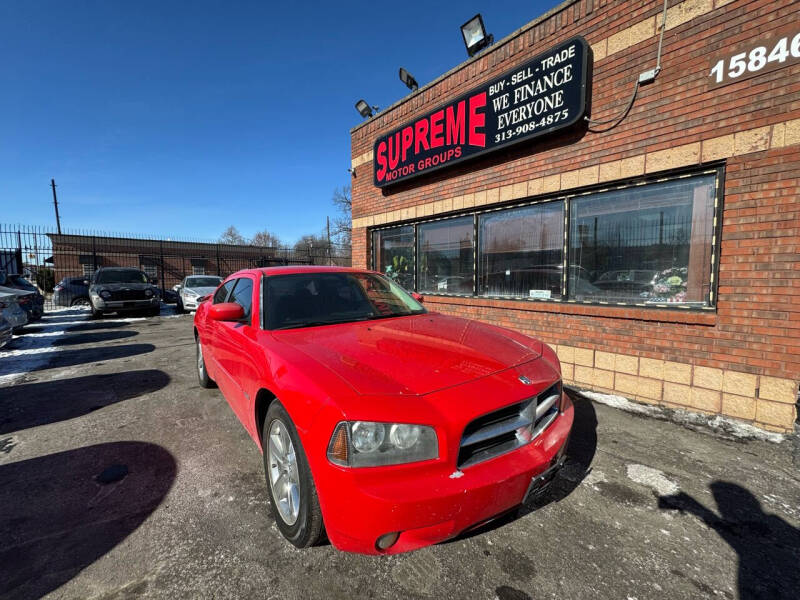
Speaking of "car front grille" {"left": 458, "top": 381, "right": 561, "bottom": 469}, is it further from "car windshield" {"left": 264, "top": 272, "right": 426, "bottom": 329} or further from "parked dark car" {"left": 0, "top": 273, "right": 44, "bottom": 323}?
"parked dark car" {"left": 0, "top": 273, "right": 44, "bottom": 323}

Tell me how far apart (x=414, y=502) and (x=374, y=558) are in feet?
2.52

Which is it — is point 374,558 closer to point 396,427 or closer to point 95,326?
point 396,427

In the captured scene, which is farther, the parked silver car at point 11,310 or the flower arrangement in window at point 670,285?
the parked silver car at point 11,310

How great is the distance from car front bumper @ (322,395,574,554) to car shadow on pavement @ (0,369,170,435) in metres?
4.01

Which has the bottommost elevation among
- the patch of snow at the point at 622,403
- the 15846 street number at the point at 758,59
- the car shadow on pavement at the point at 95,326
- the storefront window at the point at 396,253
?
the patch of snow at the point at 622,403

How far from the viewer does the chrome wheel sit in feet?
6.49

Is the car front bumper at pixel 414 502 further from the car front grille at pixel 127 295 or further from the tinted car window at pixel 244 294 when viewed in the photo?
the car front grille at pixel 127 295

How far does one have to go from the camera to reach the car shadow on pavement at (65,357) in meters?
6.01

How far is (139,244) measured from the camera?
98.8 ft

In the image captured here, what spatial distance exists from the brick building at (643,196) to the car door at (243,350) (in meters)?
3.77

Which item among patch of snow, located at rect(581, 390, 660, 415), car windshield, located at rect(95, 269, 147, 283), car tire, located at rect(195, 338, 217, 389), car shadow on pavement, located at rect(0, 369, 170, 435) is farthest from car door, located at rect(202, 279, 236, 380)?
car windshield, located at rect(95, 269, 147, 283)

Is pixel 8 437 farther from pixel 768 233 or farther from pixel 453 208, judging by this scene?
pixel 768 233

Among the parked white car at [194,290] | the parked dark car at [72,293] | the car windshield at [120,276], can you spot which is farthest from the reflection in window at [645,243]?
the parked dark car at [72,293]

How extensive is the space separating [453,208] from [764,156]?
149 inches
